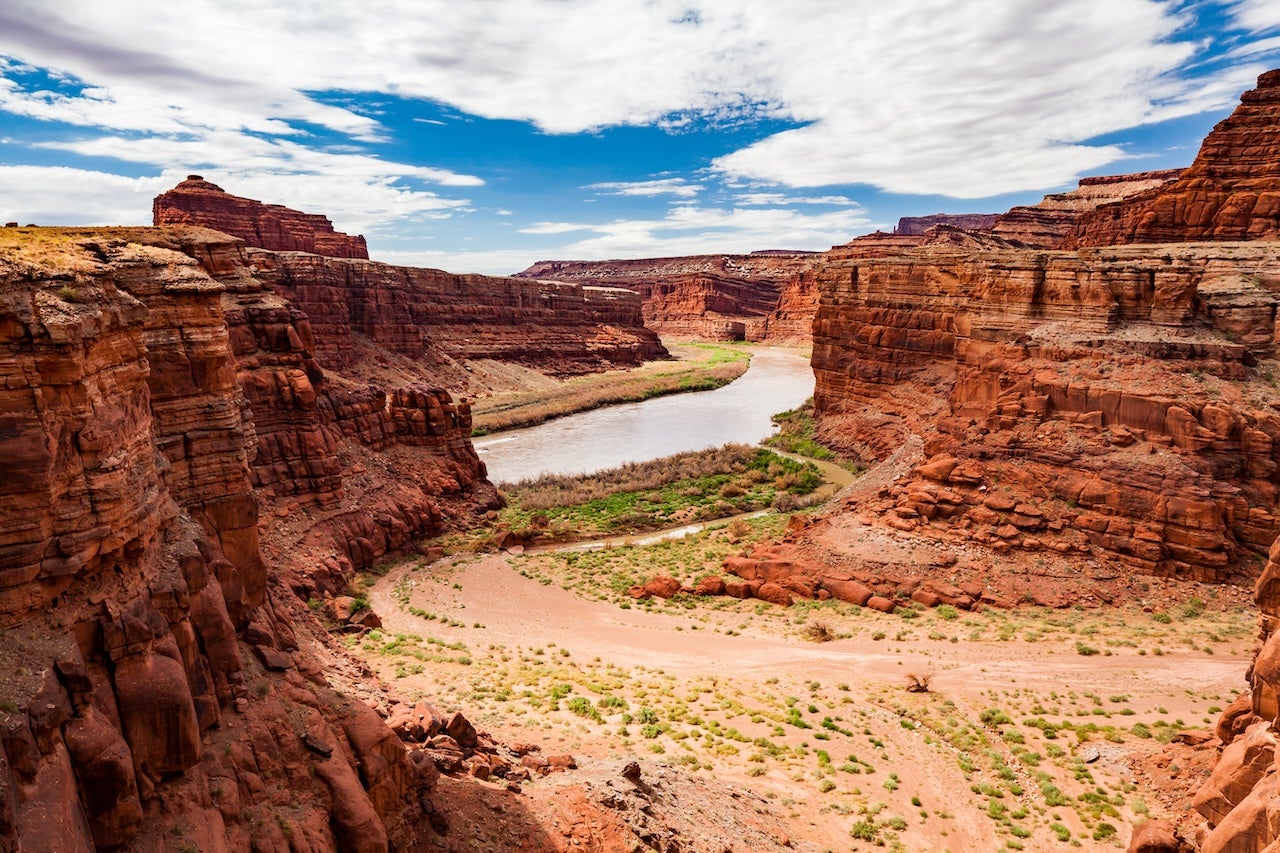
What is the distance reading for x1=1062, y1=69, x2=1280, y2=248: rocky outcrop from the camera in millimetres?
30203

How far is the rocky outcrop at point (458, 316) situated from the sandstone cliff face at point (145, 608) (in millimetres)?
40713

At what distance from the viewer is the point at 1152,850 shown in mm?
10539

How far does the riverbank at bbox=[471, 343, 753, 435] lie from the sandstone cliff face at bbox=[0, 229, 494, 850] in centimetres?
4723

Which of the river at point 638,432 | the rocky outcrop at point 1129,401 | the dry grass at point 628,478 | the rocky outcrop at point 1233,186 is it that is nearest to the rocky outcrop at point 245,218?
the river at point 638,432

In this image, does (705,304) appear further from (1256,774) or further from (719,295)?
(1256,774)

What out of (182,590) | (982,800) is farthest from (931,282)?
(182,590)

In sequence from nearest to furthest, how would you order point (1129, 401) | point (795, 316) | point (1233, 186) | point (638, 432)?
point (1129, 401) < point (1233, 186) < point (638, 432) < point (795, 316)

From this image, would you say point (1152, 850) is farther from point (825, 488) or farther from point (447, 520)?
point (825, 488)

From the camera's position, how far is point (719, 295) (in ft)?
515

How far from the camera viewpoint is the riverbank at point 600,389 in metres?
64.9

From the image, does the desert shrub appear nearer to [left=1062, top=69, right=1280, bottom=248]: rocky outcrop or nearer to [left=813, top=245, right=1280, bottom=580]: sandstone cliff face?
[left=813, top=245, right=1280, bottom=580]: sandstone cliff face

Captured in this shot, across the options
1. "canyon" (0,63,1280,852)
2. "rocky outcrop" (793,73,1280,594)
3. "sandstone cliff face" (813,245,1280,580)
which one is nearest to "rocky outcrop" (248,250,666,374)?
"canyon" (0,63,1280,852)

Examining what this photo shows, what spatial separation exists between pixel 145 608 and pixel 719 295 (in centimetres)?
15410

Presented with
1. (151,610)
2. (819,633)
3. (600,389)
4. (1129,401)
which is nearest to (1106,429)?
(1129,401)
